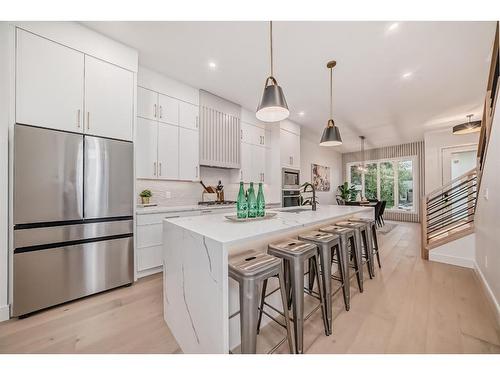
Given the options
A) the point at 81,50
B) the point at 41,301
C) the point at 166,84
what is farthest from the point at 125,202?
the point at 166,84

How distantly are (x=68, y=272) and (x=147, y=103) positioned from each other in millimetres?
2201

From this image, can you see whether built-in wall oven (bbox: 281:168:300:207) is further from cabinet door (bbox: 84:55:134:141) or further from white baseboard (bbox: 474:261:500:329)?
cabinet door (bbox: 84:55:134:141)

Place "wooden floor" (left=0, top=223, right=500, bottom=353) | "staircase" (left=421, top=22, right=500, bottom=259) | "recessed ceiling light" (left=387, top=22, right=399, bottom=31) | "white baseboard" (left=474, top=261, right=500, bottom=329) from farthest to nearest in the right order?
"staircase" (left=421, top=22, right=500, bottom=259)
"recessed ceiling light" (left=387, top=22, right=399, bottom=31)
"white baseboard" (left=474, top=261, right=500, bottom=329)
"wooden floor" (left=0, top=223, right=500, bottom=353)

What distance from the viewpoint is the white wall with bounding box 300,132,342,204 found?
6.41 m

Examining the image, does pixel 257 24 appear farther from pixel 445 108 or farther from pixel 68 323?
pixel 445 108

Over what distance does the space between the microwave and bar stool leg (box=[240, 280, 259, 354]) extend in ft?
12.2

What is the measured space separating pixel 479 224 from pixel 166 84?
4.58m

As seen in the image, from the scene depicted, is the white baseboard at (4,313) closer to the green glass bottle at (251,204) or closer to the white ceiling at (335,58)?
the green glass bottle at (251,204)

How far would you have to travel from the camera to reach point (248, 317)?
1.07 meters

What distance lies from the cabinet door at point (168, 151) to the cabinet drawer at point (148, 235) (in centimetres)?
76

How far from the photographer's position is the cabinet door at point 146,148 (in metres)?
2.77

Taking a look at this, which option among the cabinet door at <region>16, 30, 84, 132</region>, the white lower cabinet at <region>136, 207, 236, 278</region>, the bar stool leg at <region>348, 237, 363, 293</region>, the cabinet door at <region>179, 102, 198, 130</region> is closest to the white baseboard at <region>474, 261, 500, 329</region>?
the bar stool leg at <region>348, 237, 363, 293</region>

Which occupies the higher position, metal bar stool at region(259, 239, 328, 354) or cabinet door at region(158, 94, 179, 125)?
cabinet door at region(158, 94, 179, 125)

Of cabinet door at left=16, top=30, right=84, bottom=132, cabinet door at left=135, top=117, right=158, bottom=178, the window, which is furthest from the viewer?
the window
